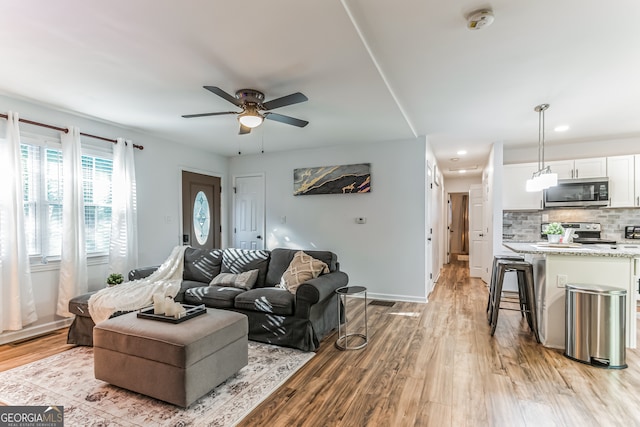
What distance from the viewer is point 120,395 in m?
2.22

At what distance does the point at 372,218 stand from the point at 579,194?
3.15 meters

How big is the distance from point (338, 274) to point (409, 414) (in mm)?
1743

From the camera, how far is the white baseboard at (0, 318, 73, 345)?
10.5 ft

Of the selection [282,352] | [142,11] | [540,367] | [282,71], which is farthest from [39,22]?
[540,367]

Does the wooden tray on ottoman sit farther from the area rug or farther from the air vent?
the air vent

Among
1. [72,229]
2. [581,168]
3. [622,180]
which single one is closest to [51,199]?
[72,229]

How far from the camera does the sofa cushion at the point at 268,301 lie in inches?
120

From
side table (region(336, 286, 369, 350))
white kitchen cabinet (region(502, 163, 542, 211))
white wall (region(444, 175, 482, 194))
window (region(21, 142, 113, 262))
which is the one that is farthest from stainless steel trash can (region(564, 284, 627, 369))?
white wall (region(444, 175, 482, 194))

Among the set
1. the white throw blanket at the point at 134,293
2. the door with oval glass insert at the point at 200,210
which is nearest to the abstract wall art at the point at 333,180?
the door with oval glass insert at the point at 200,210

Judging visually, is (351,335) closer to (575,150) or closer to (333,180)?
(333,180)

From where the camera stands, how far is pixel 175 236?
5098 mm

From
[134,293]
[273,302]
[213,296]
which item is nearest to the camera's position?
[273,302]

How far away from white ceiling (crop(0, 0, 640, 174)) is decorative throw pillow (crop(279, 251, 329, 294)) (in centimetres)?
172

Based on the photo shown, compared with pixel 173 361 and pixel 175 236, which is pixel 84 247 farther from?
pixel 173 361
